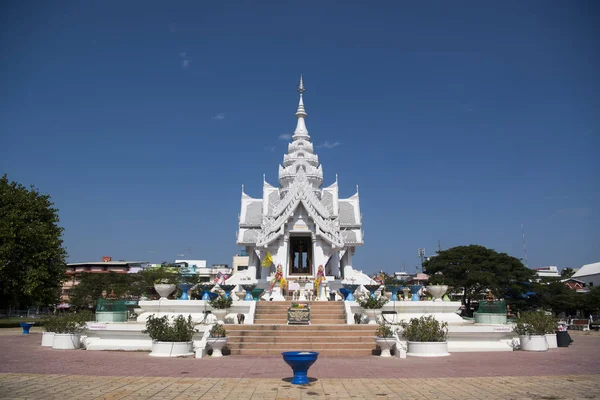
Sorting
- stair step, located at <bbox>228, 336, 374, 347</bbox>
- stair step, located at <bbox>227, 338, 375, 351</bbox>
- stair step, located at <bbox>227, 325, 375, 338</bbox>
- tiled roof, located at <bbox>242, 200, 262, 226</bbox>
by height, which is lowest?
stair step, located at <bbox>227, 338, 375, 351</bbox>

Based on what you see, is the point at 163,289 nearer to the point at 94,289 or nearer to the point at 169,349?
the point at 169,349

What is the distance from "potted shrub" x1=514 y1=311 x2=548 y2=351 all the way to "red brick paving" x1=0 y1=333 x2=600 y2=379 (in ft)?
2.28

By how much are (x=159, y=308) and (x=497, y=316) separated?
538 inches

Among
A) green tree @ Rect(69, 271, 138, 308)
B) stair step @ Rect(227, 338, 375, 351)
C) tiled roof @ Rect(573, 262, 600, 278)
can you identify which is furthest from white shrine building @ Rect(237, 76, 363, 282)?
tiled roof @ Rect(573, 262, 600, 278)

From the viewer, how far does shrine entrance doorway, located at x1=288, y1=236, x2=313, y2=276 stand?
102 ft

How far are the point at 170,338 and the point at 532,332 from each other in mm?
11335

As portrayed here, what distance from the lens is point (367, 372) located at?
10.5 meters

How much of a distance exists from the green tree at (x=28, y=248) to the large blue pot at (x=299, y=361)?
23577 mm

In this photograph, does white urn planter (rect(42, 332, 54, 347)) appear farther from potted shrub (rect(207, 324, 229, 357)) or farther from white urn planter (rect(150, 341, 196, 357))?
potted shrub (rect(207, 324, 229, 357))

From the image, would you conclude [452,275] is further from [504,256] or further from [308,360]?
[308,360]

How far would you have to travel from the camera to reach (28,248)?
91.0 ft

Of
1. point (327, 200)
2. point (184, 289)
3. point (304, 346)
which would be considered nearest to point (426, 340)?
point (304, 346)

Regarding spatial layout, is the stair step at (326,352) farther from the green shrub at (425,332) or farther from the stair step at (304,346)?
the green shrub at (425,332)

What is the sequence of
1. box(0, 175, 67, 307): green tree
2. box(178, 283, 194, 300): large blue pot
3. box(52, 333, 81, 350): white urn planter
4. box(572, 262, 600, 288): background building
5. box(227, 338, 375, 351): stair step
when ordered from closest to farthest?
box(227, 338, 375, 351): stair step
box(52, 333, 81, 350): white urn planter
box(178, 283, 194, 300): large blue pot
box(0, 175, 67, 307): green tree
box(572, 262, 600, 288): background building
